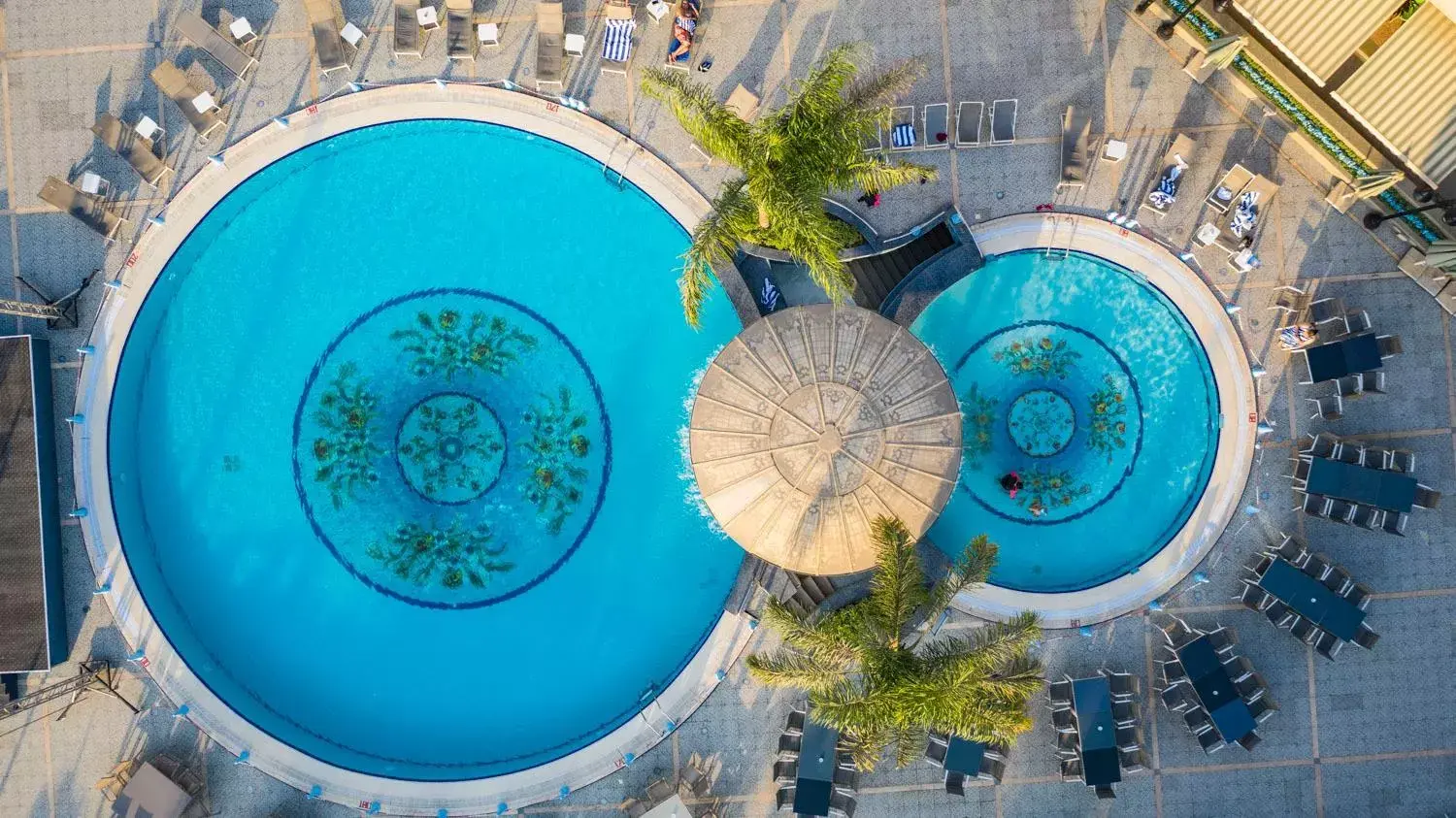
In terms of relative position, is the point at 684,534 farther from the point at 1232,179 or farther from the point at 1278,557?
the point at 1232,179

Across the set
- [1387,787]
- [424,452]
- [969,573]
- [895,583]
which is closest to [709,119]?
[895,583]

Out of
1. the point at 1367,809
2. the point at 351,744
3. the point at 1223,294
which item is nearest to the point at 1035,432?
the point at 1223,294

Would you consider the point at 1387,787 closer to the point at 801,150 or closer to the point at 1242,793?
the point at 1242,793

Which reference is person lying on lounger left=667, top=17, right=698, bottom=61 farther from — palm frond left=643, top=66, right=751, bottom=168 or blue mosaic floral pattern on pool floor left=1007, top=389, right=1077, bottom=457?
blue mosaic floral pattern on pool floor left=1007, top=389, right=1077, bottom=457

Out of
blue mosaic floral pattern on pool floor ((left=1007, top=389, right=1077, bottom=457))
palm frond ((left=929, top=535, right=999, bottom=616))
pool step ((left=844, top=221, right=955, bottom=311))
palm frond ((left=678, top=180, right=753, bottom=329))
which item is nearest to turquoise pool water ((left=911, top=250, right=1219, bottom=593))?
blue mosaic floral pattern on pool floor ((left=1007, top=389, right=1077, bottom=457))

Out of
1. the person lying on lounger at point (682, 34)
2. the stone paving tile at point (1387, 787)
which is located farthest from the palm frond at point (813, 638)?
the stone paving tile at point (1387, 787)
